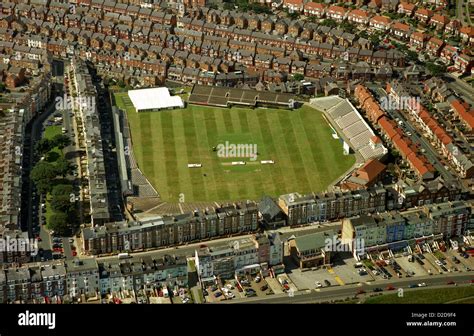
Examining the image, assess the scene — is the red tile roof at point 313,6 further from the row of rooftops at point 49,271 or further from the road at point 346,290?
the row of rooftops at point 49,271

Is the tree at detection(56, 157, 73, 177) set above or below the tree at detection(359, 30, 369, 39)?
below

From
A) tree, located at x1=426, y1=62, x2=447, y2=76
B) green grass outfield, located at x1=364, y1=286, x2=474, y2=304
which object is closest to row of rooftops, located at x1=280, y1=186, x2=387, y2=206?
green grass outfield, located at x1=364, y1=286, x2=474, y2=304

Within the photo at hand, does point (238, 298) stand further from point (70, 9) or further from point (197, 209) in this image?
point (70, 9)

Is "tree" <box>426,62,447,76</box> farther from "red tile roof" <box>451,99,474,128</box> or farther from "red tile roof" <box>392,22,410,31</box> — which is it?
"red tile roof" <box>392,22,410,31</box>

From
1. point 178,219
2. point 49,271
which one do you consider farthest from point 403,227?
point 49,271

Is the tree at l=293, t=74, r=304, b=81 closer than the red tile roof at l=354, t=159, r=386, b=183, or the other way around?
the red tile roof at l=354, t=159, r=386, b=183

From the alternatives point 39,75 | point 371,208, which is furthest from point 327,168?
point 39,75
